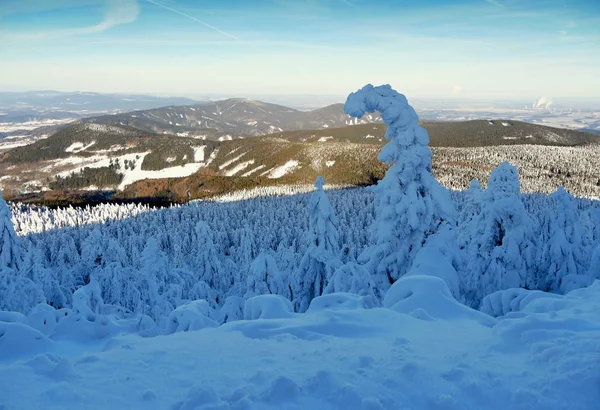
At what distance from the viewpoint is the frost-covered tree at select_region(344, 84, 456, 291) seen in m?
14.9

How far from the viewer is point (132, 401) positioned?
500 centimetres

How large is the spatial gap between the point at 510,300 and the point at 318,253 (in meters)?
13.1

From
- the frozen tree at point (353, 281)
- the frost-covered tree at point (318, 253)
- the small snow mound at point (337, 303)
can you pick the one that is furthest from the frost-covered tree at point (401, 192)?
the small snow mound at point (337, 303)

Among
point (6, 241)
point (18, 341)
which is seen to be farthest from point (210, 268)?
point (18, 341)

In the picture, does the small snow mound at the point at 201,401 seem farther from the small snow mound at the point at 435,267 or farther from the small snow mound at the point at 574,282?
the small snow mound at the point at 574,282

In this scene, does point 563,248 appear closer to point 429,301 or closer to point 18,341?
point 429,301

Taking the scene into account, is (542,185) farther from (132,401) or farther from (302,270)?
(132,401)

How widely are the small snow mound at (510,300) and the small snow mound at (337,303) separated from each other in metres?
3.76

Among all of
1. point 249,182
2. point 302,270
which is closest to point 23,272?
point 302,270

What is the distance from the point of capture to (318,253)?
22969mm

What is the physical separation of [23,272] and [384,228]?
101 feet

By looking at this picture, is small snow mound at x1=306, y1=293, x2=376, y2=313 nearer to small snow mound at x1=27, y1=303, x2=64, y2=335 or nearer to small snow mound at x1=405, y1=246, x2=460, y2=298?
small snow mound at x1=405, y1=246, x2=460, y2=298

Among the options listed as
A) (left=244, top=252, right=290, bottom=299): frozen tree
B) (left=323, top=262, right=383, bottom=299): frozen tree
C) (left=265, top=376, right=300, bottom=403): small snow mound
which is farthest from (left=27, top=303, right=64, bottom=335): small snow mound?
(left=244, top=252, right=290, bottom=299): frozen tree

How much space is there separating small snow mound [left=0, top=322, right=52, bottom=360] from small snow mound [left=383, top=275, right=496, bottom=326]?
739 centimetres
